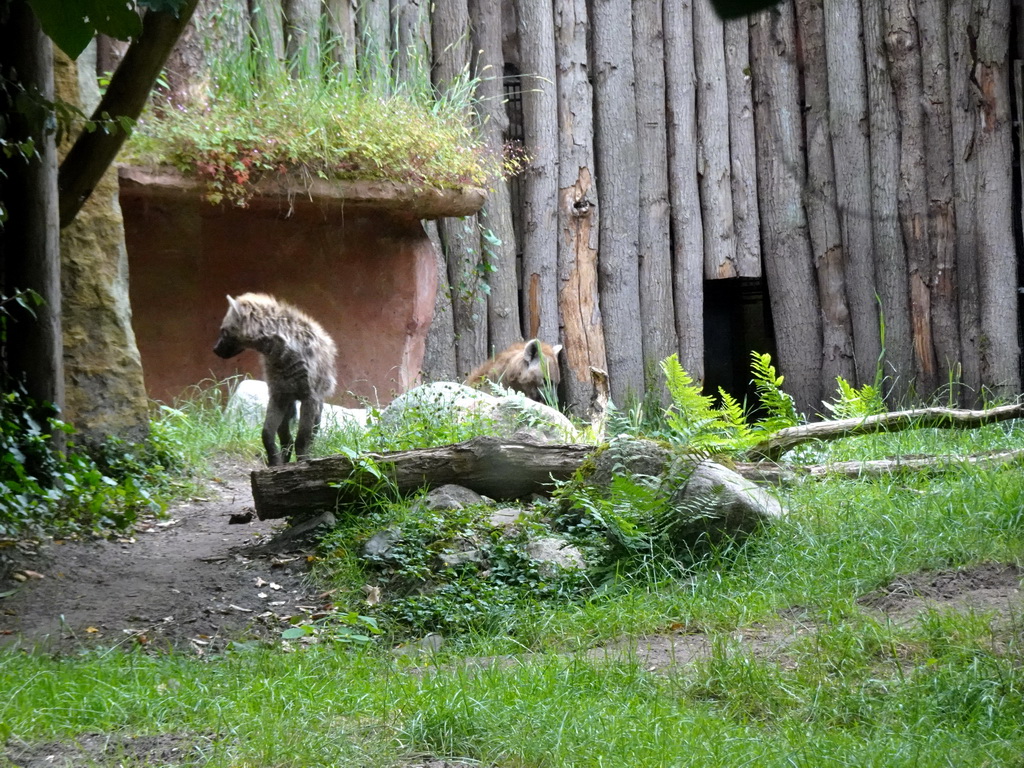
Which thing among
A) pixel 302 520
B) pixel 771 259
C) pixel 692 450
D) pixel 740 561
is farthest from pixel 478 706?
A: pixel 771 259

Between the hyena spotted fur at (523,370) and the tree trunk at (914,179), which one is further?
the tree trunk at (914,179)

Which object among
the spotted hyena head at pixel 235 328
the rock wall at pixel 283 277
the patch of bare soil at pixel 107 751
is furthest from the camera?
the rock wall at pixel 283 277

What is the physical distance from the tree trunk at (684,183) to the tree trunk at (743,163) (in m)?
0.50

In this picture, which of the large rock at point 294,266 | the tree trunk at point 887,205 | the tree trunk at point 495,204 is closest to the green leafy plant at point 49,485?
the large rock at point 294,266

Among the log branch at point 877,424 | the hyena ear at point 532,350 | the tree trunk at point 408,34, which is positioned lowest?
the log branch at point 877,424

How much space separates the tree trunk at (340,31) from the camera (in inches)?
380

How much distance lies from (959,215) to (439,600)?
8.36 m

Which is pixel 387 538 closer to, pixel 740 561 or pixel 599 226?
pixel 740 561

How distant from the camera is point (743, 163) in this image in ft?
37.7

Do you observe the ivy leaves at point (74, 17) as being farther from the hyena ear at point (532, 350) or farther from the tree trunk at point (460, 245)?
the tree trunk at point (460, 245)

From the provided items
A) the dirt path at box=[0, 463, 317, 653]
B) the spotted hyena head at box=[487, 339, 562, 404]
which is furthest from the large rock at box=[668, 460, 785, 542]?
the spotted hyena head at box=[487, 339, 562, 404]

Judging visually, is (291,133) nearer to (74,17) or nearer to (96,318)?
(96,318)

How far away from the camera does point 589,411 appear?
34.6 ft

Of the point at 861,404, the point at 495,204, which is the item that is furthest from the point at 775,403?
the point at 495,204
